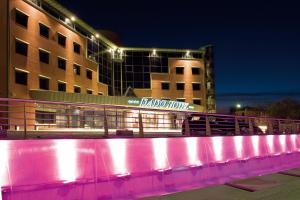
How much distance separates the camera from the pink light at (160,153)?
11.7m

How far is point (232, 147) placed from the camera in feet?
52.0

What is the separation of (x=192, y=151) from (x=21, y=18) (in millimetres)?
33012

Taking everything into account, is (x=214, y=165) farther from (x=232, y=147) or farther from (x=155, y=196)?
(x=155, y=196)

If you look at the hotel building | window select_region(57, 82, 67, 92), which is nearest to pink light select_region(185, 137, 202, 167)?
the hotel building

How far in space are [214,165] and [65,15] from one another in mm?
42394

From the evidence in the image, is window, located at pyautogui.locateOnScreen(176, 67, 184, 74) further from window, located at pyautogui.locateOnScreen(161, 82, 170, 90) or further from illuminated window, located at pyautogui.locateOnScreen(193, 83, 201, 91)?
illuminated window, located at pyautogui.locateOnScreen(193, 83, 201, 91)

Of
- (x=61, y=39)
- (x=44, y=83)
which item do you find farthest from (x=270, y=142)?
(x=61, y=39)

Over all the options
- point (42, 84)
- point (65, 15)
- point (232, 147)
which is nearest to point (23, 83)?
point (42, 84)

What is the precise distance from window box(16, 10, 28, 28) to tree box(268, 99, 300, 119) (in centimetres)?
7934

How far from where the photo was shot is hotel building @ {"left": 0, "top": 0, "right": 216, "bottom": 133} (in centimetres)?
4006

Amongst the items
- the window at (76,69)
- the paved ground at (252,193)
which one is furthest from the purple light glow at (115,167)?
the window at (76,69)

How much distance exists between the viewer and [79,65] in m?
55.4

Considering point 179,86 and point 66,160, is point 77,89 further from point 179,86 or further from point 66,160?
point 66,160

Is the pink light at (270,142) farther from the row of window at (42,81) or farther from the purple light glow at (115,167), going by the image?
the row of window at (42,81)
